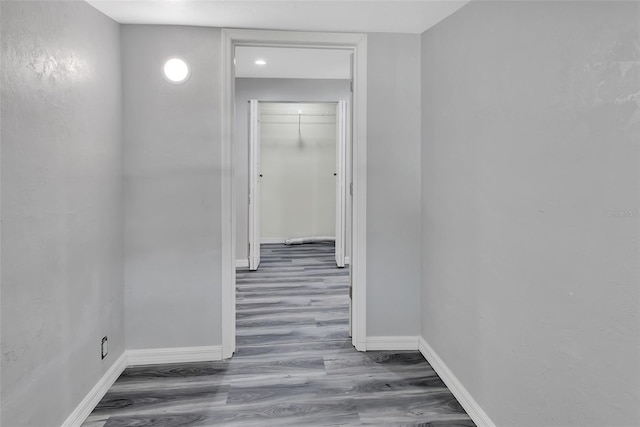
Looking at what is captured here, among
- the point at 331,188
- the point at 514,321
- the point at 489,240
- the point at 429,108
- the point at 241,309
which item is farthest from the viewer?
the point at 331,188

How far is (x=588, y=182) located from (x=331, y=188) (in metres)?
5.69

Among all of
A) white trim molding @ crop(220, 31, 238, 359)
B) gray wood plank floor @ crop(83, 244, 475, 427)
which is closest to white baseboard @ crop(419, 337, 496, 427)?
gray wood plank floor @ crop(83, 244, 475, 427)

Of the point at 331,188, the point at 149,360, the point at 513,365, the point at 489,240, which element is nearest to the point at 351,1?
the point at 489,240

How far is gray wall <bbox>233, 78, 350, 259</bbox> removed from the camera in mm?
4660

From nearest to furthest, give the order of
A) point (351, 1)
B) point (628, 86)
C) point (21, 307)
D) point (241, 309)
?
point (628, 86) < point (21, 307) < point (351, 1) < point (241, 309)

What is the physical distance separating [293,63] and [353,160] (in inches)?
72.6

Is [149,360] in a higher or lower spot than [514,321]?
lower

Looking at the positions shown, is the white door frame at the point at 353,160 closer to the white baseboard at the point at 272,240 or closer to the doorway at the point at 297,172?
the doorway at the point at 297,172

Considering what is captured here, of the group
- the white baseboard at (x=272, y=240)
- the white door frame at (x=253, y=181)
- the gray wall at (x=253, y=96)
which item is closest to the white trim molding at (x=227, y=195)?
the gray wall at (x=253, y=96)

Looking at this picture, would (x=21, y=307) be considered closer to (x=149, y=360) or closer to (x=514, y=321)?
(x=149, y=360)

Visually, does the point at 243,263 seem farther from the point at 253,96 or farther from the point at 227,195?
the point at 227,195

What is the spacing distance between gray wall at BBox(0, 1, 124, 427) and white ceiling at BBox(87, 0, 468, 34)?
21 centimetres

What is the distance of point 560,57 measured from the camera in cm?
133

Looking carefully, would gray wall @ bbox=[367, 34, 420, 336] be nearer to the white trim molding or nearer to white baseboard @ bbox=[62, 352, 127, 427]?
the white trim molding
